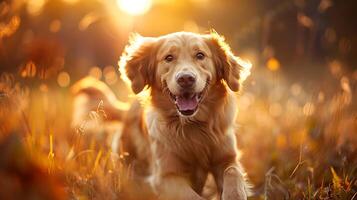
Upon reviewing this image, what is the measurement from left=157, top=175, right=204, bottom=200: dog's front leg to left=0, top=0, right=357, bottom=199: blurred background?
28 centimetres

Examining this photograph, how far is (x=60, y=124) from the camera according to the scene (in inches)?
234

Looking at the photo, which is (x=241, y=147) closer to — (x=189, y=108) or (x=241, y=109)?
(x=241, y=109)

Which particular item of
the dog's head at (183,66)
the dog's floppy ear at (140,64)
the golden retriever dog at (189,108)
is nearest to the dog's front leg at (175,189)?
the golden retriever dog at (189,108)

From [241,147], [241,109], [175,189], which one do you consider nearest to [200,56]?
[175,189]

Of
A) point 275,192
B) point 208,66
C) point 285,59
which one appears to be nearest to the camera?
point 275,192

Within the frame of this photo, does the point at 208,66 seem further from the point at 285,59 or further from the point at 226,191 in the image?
the point at 285,59

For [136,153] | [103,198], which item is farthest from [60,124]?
[103,198]

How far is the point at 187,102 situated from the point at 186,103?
1 centimetres

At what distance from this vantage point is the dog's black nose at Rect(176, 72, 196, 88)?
12.3 feet

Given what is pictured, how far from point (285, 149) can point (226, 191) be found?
1876 mm

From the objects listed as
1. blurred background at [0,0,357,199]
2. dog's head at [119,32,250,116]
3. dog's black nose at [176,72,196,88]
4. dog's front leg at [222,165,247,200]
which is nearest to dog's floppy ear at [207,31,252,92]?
dog's head at [119,32,250,116]

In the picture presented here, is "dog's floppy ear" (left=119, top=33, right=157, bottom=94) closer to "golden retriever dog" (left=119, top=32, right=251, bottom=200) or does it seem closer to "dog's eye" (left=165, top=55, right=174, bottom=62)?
"golden retriever dog" (left=119, top=32, right=251, bottom=200)

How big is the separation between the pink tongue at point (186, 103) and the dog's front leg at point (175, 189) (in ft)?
1.82

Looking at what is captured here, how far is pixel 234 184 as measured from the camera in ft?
12.2
